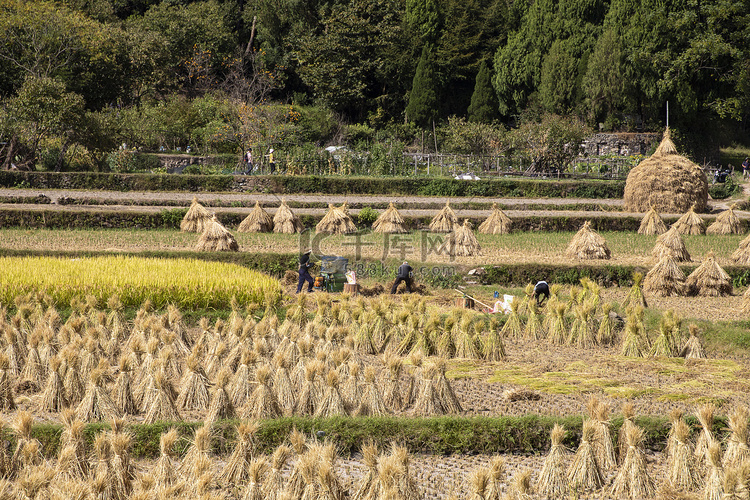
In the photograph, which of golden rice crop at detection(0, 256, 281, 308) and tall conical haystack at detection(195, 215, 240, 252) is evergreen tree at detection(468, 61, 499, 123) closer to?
tall conical haystack at detection(195, 215, 240, 252)

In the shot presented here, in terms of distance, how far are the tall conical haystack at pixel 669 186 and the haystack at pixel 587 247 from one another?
332 inches

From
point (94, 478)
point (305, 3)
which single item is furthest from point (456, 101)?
point (94, 478)

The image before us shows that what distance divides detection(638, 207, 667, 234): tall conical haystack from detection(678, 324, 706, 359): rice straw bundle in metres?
11.8

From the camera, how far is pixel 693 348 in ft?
34.8

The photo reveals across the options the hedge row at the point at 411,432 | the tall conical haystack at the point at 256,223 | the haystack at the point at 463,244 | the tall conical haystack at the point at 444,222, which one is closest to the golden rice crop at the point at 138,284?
the hedge row at the point at 411,432

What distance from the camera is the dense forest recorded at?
34.4m

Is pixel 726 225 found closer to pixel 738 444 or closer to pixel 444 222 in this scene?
pixel 444 222

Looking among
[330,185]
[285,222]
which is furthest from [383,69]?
[285,222]

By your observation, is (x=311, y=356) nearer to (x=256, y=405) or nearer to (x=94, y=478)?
(x=256, y=405)

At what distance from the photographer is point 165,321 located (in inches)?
440

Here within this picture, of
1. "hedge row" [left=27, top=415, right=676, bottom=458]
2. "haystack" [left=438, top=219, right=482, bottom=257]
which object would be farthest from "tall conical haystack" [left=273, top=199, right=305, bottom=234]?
"hedge row" [left=27, top=415, right=676, bottom=458]

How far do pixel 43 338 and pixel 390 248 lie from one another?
11325 mm

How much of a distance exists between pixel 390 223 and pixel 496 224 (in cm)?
303

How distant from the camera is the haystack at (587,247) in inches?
695
